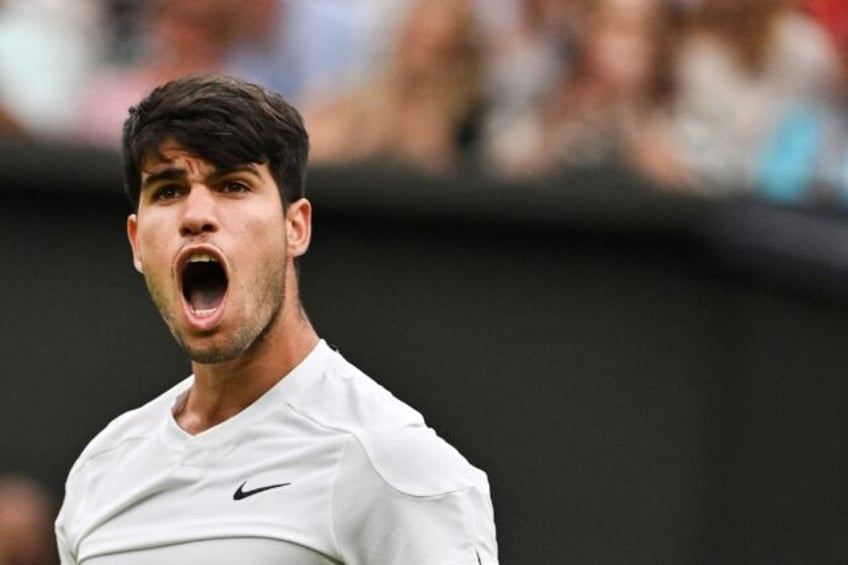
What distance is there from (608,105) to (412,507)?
12.4ft

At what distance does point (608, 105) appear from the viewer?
6551 millimetres

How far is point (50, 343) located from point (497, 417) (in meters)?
1.58

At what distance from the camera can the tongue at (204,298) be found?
3.33 m

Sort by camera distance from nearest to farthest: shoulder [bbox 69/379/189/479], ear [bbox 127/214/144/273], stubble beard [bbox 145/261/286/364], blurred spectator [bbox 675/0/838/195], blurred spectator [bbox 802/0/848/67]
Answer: stubble beard [bbox 145/261/286/364]
ear [bbox 127/214/144/273]
shoulder [bbox 69/379/189/479]
blurred spectator [bbox 675/0/838/195]
blurred spectator [bbox 802/0/848/67]

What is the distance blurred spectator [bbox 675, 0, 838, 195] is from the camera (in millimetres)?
6727

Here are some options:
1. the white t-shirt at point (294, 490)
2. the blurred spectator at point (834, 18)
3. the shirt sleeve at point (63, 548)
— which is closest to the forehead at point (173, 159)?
the white t-shirt at point (294, 490)

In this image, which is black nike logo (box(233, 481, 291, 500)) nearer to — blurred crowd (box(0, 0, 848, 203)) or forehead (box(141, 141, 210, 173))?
forehead (box(141, 141, 210, 173))

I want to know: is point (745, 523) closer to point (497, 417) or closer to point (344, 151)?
point (497, 417)

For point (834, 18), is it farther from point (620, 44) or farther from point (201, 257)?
point (201, 257)

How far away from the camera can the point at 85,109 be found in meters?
6.66

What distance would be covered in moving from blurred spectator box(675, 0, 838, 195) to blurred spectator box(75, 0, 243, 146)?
1.62 m

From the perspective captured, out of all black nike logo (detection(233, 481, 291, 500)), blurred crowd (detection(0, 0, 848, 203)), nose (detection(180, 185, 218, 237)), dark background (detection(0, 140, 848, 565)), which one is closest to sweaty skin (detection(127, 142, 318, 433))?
nose (detection(180, 185, 218, 237))

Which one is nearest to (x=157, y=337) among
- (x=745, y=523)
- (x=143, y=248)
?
(x=745, y=523)

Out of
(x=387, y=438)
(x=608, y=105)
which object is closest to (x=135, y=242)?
(x=387, y=438)
